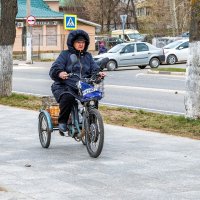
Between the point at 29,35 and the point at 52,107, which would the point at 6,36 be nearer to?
the point at 52,107

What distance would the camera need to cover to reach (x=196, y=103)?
12805mm

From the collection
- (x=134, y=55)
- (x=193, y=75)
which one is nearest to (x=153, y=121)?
(x=193, y=75)

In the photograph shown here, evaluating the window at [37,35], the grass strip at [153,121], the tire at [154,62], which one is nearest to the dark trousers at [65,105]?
the grass strip at [153,121]

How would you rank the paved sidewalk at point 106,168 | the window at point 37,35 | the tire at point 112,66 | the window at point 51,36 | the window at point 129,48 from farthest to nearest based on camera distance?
the window at point 51,36
the window at point 37,35
the window at point 129,48
the tire at point 112,66
the paved sidewalk at point 106,168

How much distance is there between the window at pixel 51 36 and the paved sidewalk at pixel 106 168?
53.7 metres

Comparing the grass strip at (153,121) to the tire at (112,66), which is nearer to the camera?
the grass strip at (153,121)

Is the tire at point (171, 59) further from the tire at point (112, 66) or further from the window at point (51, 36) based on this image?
the window at point (51, 36)

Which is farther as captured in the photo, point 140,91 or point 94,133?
point 140,91

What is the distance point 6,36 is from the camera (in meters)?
19.0

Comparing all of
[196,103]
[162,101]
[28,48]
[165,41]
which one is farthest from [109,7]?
[196,103]

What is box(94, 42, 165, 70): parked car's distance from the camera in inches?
1542

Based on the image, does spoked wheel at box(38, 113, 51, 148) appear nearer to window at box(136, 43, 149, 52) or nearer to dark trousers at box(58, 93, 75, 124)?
dark trousers at box(58, 93, 75, 124)

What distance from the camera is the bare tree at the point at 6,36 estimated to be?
1895 cm

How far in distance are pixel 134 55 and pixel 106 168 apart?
30954mm
